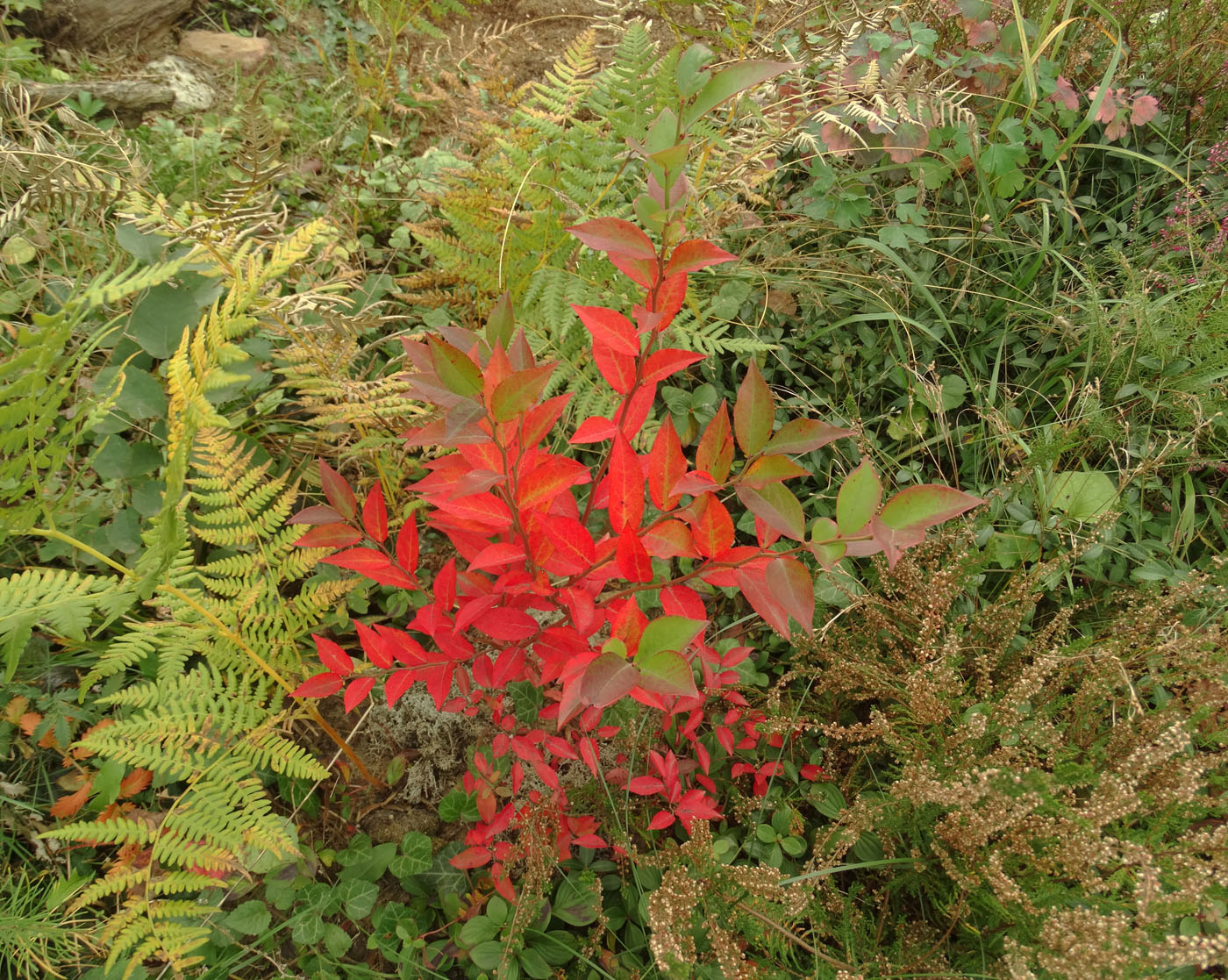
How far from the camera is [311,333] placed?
5.96ft

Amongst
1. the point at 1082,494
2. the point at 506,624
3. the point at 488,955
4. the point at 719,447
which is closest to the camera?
the point at 719,447

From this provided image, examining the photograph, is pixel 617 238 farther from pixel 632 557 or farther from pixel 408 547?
pixel 408 547

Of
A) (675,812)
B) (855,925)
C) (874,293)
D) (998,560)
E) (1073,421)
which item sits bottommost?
(855,925)

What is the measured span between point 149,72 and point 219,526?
87.8 inches

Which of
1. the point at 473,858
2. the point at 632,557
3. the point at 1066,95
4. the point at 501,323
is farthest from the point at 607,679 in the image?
the point at 1066,95

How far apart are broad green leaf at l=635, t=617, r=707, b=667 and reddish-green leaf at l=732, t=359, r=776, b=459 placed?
0.79ft

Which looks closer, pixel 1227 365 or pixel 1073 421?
pixel 1073 421

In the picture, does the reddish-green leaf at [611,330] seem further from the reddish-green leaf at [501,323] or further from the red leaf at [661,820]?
the red leaf at [661,820]

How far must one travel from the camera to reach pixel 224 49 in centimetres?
316

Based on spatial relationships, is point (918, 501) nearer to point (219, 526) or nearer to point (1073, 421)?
point (1073, 421)

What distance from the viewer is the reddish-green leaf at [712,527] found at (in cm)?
104

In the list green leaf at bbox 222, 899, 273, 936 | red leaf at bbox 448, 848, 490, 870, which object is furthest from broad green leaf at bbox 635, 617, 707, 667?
green leaf at bbox 222, 899, 273, 936

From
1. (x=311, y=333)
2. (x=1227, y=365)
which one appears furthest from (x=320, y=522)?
(x=1227, y=365)

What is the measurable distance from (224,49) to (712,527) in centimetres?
346
